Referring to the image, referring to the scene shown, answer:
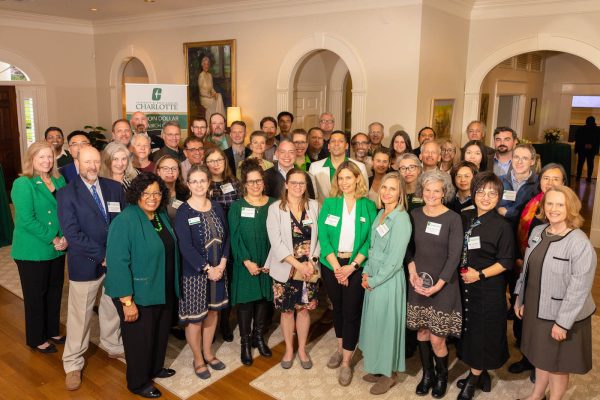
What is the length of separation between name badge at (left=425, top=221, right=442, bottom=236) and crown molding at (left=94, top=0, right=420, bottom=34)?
13.8 ft

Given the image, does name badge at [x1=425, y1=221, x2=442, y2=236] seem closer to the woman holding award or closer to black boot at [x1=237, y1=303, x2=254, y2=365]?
the woman holding award

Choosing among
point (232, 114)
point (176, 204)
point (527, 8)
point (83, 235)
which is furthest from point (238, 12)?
point (83, 235)

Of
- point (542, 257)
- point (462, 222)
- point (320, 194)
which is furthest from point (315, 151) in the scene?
point (542, 257)

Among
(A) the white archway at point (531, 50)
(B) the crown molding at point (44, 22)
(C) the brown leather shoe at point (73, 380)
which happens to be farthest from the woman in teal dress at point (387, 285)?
(B) the crown molding at point (44, 22)

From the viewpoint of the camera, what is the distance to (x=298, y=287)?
3500mm

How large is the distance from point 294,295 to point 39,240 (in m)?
1.89

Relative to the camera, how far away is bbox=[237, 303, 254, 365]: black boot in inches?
144

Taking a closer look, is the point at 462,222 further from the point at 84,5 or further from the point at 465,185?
the point at 84,5

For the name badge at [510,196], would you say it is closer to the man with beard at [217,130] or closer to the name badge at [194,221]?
the name badge at [194,221]

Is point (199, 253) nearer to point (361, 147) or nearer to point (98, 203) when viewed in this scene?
point (98, 203)

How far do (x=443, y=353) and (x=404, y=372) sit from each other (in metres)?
0.48

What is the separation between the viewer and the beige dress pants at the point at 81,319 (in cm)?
337

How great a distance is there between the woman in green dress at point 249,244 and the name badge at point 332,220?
46cm

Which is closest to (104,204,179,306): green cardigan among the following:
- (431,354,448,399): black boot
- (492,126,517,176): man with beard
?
(431,354,448,399): black boot
